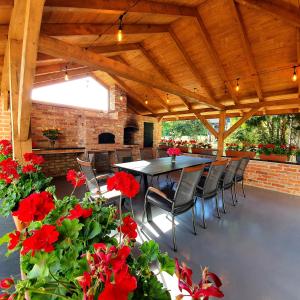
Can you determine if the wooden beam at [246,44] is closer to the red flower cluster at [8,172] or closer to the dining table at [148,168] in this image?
the dining table at [148,168]

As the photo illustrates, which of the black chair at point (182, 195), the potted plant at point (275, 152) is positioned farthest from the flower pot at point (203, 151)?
the black chair at point (182, 195)

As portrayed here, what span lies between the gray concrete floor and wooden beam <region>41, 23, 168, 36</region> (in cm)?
271

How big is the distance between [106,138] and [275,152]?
5213 millimetres

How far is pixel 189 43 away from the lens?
4.42 meters

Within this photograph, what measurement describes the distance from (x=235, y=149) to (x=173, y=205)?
4.27 meters

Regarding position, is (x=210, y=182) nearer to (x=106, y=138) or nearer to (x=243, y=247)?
(x=243, y=247)

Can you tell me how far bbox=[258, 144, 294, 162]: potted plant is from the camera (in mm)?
4711

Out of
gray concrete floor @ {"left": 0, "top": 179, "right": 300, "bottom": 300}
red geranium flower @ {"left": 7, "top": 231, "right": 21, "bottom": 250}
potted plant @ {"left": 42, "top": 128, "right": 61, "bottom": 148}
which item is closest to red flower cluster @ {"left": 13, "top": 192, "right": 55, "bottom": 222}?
red geranium flower @ {"left": 7, "top": 231, "right": 21, "bottom": 250}

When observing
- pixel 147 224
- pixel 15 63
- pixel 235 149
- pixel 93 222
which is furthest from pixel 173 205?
pixel 235 149

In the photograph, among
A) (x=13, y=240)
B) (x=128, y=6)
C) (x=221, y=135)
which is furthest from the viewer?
(x=221, y=135)

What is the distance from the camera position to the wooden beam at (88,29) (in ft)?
8.34

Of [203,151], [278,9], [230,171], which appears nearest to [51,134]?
[230,171]

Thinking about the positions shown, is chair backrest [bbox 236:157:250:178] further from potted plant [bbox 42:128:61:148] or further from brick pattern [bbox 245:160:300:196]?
potted plant [bbox 42:128:61:148]

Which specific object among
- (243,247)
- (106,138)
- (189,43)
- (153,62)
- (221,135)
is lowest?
(243,247)
